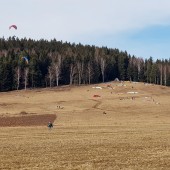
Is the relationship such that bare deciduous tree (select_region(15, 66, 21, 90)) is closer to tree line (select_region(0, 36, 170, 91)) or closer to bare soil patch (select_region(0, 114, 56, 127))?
tree line (select_region(0, 36, 170, 91))

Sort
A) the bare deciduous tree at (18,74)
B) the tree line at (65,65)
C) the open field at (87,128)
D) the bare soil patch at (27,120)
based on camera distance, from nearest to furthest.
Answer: the open field at (87,128), the bare soil patch at (27,120), the bare deciduous tree at (18,74), the tree line at (65,65)

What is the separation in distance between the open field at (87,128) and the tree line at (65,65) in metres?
11.8

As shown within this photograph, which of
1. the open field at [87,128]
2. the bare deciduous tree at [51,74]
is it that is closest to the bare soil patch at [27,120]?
the open field at [87,128]

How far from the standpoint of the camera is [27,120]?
230 feet

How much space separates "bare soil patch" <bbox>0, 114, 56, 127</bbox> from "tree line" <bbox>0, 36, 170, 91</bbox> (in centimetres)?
6126

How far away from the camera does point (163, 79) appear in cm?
17975

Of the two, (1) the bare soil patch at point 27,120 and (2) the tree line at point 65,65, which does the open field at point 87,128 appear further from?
(2) the tree line at point 65,65

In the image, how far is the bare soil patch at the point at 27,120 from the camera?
6487cm

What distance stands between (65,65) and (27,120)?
281ft

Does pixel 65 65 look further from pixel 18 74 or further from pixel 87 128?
pixel 87 128

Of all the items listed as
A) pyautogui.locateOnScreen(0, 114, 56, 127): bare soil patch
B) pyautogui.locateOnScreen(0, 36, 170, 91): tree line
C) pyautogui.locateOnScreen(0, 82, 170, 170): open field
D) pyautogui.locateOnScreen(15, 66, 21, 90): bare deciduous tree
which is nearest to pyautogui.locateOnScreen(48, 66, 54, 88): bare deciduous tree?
pyautogui.locateOnScreen(0, 36, 170, 91): tree line

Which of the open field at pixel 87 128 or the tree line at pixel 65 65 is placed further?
the tree line at pixel 65 65

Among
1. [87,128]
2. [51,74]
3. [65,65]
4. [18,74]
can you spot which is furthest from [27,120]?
[65,65]

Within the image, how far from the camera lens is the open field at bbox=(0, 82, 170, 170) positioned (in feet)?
79.4
